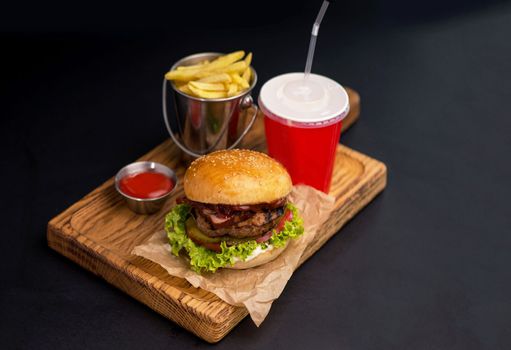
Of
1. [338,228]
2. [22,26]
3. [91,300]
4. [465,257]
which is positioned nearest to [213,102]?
[338,228]

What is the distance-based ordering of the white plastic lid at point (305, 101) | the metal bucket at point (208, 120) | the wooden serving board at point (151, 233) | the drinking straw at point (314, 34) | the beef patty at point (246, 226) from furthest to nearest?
the metal bucket at point (208, 120), the white plastic lid at point (305, 101), the drinking straw at point (314, 34), the beef patty at point (246, 226), the wooden serving board at point (151, 233)

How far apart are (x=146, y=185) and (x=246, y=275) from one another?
100 cm

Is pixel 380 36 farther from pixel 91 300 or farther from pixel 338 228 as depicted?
pixel 91 300

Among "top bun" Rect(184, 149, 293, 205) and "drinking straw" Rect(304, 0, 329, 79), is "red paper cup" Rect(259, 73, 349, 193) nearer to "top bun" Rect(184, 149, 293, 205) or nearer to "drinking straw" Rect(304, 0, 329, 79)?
"drinking straw" Rect(304, 0, 329, 79)

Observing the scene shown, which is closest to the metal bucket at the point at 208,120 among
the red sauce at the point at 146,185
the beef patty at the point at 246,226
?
the red sauce at the point at 146,185

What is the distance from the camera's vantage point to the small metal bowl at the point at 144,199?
571 cm

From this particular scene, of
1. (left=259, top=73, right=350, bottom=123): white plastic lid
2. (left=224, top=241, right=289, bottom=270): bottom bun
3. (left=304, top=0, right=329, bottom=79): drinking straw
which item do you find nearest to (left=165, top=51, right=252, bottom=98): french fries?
(left=259, top=73, right=350, bottom=123): white plastic lid

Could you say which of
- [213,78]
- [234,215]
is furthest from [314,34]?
[234,215]

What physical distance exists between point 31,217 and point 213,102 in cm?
138

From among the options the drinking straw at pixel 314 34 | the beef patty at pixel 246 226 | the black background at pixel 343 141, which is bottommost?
the black background at pixel 343 141

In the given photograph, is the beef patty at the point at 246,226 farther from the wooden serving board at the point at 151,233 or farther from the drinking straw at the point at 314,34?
the drinking straw at the point at 314,34

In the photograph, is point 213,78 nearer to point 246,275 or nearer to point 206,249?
point 206,249

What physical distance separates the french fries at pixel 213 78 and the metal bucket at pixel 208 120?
4cm

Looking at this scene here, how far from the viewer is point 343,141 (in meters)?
6.81
